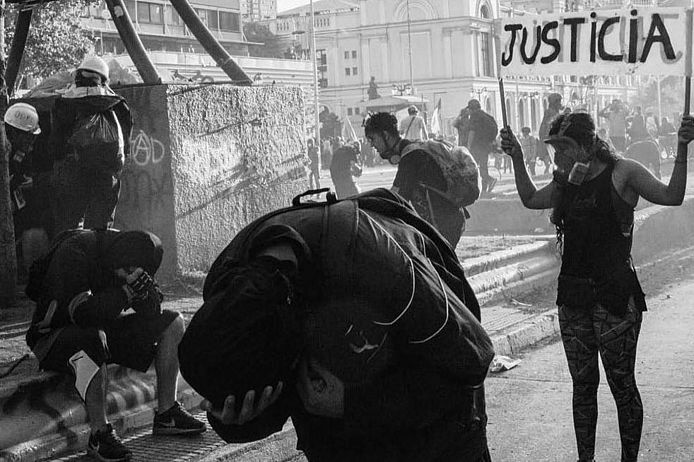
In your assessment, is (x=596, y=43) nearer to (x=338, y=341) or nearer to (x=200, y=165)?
(x=200, y=165)

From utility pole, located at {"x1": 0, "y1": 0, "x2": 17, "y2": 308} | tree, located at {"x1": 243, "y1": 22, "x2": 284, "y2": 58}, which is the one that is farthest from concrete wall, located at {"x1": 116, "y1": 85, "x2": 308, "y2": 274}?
tree, located at {"x1": 243, "y1": 22, "x2": 284, "y2": 58}

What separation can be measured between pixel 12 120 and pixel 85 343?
3.25 metres

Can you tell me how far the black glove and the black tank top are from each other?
214 centimetres

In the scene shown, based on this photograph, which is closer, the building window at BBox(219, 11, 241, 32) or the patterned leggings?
the patterned leggings

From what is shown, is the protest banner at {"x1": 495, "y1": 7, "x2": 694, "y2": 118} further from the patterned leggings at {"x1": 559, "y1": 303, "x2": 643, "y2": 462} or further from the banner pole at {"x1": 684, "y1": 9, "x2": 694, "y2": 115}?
the patterned leggings at {"x1": 559, "y1": 303, "x2": 643, "y2": 462}

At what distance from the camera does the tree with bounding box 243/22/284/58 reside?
84.1 metres

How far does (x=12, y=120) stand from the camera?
26.3 feet

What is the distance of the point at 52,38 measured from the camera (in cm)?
2569

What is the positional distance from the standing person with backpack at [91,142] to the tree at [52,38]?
17664 millimetres

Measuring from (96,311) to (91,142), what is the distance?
2462 mm

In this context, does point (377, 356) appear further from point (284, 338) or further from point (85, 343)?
point (85, 343)

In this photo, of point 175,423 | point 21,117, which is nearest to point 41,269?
point 175,423

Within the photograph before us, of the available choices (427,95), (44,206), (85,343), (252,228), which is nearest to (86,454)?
(85,343)

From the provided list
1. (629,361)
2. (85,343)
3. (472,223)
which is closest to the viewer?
(629,361)
